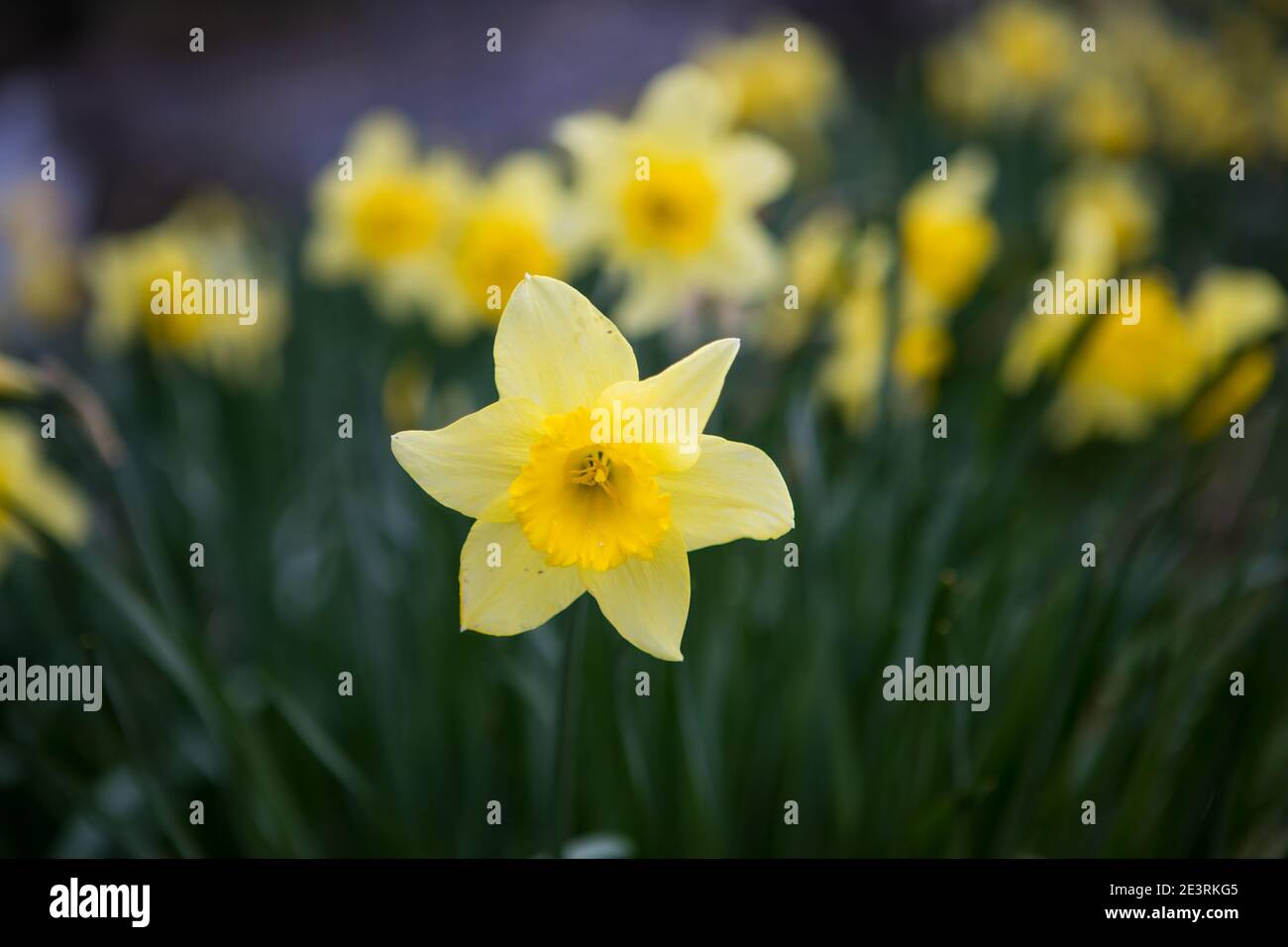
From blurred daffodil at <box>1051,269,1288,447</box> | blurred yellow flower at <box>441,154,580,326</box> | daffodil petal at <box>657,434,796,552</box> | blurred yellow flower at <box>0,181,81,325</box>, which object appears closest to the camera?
daffodil petal at <box>657,434,796,552</box>

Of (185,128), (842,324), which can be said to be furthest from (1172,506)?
(185,128)

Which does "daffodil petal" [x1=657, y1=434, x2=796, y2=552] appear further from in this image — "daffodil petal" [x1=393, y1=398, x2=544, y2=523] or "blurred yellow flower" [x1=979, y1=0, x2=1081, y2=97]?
"blurred yellow flower" [x1=979, y1=0, x2=1081, y2=97]

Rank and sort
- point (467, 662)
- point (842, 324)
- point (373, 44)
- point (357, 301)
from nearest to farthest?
1. point (467, 662)
2. point (842, 324)
3. point (357, 301)
4. point (373, 44)

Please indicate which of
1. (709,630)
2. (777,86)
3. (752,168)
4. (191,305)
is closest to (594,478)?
(709,630)

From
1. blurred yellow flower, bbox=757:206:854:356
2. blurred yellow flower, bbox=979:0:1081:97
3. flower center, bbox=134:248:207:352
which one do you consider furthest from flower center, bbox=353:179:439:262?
blurred yellow flower, bbox=979:0:1081:97

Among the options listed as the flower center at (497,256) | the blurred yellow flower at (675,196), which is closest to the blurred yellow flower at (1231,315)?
the blurred yellow flower at (675,196)
